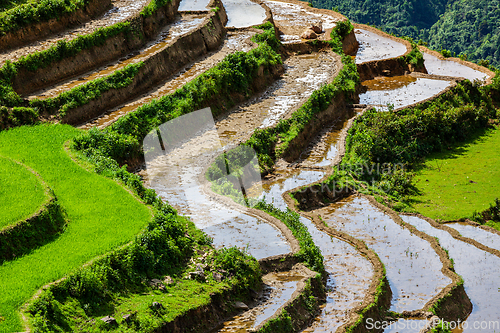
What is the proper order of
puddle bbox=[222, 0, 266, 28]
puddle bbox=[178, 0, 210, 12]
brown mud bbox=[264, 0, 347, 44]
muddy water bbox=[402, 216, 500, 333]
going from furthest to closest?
brown mud bbox=[264, 0, 347, 44], puddle bbox=[222, 0, 266, 28], puddle bbox=[178, 0, 210, 12], muddy water bbox=[402, 216, 500, 333]

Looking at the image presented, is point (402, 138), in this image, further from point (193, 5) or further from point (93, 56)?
point (193, 5)

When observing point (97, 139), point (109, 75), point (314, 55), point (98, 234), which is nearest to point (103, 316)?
point (98, 234)

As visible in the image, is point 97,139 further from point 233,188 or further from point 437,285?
point 437,285

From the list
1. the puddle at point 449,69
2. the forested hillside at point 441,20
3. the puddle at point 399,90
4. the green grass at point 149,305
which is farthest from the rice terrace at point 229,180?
the forested hillside at point 441,20

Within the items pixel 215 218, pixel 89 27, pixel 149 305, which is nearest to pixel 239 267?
pixel 149 305

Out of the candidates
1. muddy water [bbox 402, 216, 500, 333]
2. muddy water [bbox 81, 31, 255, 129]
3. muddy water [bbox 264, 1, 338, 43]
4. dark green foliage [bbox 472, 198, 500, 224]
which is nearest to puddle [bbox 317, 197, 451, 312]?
muddy water [bbox 402, 216, 500, 333]

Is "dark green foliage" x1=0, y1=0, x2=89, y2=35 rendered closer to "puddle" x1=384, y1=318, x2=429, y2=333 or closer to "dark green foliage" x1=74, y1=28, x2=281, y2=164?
"dark green foliage" x1=74, y1=28, x2=281, y2=164

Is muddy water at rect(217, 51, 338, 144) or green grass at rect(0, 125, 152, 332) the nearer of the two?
green grass at rect(0, 125, 152, 332)
